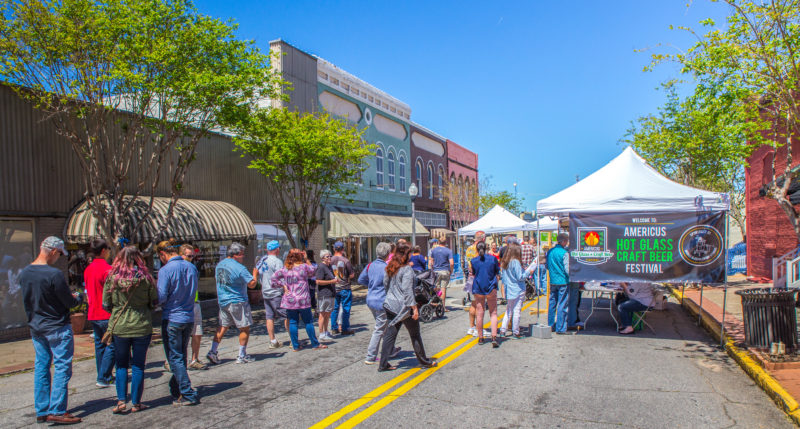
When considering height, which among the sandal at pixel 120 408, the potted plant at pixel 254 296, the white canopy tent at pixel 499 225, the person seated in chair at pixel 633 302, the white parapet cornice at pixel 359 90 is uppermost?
the white parapet cornice at pixel 359 90

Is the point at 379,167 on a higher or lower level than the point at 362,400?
higher

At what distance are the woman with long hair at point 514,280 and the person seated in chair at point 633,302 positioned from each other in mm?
1999

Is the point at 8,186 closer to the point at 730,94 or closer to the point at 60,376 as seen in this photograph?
the point at 60,376

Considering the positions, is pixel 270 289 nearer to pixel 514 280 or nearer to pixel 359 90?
pixel 514 280

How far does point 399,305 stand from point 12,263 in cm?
887

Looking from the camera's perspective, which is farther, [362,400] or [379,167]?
[379,167]

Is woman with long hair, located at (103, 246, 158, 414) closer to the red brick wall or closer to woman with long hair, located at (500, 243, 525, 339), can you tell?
woman with long hair, located at (500, 243, 525, 339)

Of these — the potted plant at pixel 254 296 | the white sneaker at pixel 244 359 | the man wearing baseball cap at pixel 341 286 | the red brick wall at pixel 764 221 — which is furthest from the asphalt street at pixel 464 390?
the red brick wall at pixel 764 221

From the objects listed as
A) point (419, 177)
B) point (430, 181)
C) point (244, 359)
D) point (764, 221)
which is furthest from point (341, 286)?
point (430, 181)

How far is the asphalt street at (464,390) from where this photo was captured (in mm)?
5348

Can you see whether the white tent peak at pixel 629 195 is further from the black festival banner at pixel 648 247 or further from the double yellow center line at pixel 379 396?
the double yellow center line at pixel 379 396

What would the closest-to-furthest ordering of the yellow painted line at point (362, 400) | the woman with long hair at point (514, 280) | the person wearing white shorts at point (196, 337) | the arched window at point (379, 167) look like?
the yellow painted line at point (362, 400) → the person wearing white shorts at point (196, 337) → the woman with long hair at point (514, 280) → the arched window at point (379, 167)

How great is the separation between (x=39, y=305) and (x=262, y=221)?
44.1 ft

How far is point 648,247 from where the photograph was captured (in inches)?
363
